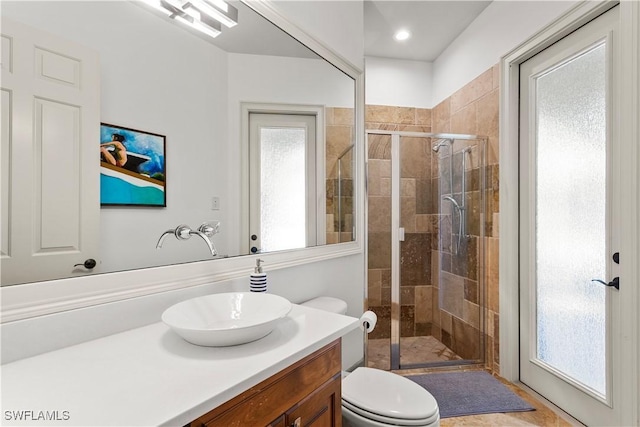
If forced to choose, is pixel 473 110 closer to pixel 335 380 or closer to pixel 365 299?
pixel 365 299

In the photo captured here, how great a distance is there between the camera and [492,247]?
240cm

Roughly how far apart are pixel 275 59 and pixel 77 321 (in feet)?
4.55

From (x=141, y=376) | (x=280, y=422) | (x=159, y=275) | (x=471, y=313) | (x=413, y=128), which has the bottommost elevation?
(x=471, y=313)

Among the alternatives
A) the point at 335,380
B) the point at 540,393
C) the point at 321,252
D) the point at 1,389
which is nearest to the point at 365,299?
the point at 321,252

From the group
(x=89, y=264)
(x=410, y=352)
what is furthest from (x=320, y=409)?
(x=410, y=352)

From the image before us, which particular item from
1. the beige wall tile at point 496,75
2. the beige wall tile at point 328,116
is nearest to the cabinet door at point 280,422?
the beige wall tile at point 328,116

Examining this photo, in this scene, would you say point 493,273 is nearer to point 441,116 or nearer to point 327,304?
point 327,304

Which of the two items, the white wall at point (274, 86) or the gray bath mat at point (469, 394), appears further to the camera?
the gray bath mat at point (469, 394)

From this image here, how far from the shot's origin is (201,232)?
1.25m

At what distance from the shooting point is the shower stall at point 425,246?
2.49 m

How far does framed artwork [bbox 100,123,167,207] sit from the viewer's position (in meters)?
0.97

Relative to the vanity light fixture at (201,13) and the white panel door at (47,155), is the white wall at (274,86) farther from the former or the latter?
the white panel door at (47,155)

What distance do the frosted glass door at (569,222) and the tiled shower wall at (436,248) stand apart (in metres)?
0.25

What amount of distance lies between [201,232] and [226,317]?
0.37 metres
